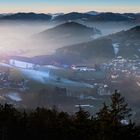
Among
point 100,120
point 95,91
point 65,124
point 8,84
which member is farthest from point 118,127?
point 8,84

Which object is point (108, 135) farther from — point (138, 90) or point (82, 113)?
point (138, 90)

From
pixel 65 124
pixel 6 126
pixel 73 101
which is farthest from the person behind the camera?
pixel 73 101

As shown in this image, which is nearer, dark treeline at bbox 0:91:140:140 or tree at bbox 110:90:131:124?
dark treeline at bbox 0:91:140:140

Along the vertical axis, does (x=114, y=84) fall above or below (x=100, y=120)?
below

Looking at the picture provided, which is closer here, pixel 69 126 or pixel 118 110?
pixel 69 126

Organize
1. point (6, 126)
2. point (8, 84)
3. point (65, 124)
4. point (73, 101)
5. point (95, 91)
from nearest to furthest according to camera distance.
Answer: point (6, 126) → point (65, 124) → point (73, 101) → point (95, 91) → point (8, 84)

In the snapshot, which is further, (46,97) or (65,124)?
(46,97)

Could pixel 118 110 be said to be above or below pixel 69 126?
above

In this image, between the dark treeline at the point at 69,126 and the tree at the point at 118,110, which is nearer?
the dark treeline at the point at 69,126
